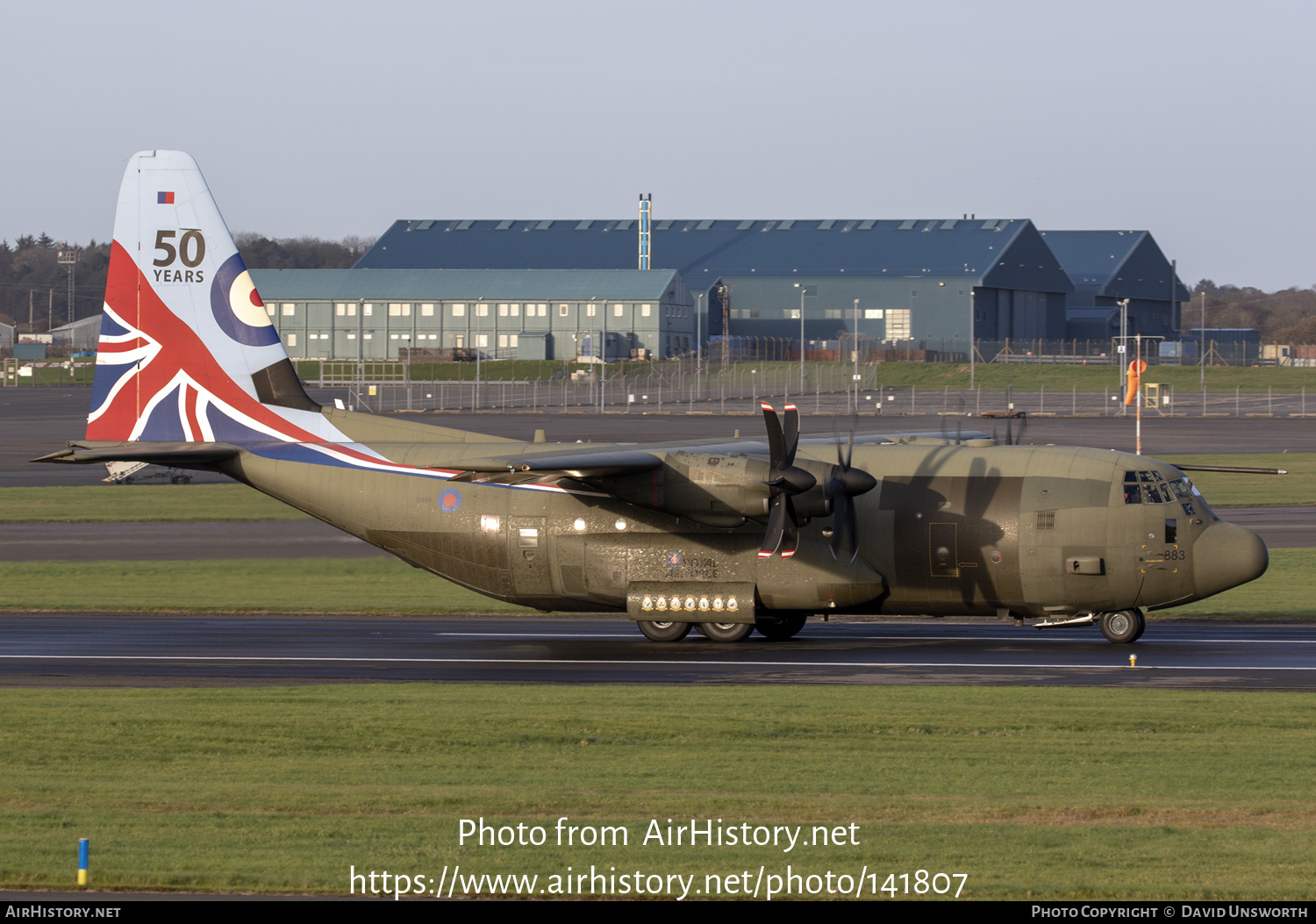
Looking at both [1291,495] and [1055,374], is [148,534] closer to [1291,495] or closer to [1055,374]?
[1291,495]

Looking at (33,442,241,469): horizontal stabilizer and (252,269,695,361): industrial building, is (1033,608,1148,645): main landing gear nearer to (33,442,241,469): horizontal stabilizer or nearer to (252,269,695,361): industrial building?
(33,442,241,469): horizontal stabilizer

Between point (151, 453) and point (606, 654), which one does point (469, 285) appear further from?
point (606, 654)

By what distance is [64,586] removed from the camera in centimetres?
3659

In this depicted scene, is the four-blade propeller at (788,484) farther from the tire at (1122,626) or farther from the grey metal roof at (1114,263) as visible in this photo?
the grey metal roof at (1114,263)

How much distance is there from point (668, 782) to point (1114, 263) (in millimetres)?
163212

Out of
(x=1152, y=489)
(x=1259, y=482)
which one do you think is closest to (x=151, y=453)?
Result: (x=1152, y=489)

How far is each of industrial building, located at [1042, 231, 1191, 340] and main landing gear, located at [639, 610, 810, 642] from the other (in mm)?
139394

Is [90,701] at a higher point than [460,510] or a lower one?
lower

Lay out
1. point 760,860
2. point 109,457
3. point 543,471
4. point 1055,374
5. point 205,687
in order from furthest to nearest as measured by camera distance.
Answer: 1. point 1055,374
2. point 109,457
3. point 543,471
4. point 205,687
5. point 760,860

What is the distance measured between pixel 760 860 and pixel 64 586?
29651 mm

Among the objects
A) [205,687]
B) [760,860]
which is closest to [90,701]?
[205,687]

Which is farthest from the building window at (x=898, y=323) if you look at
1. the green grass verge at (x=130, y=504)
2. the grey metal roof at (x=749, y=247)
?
the green grass verge at (x=130, y=504)

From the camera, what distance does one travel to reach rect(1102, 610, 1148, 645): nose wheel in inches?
1032

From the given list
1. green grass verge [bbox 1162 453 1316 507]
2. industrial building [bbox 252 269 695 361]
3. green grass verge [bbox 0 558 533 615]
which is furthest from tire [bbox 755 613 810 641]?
industrial building [bbox 252 269 695 361]
